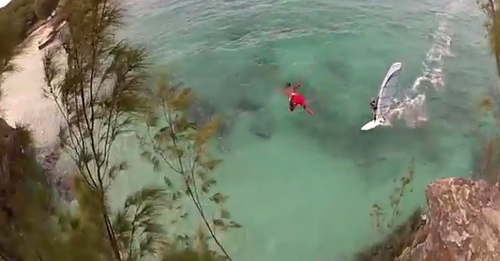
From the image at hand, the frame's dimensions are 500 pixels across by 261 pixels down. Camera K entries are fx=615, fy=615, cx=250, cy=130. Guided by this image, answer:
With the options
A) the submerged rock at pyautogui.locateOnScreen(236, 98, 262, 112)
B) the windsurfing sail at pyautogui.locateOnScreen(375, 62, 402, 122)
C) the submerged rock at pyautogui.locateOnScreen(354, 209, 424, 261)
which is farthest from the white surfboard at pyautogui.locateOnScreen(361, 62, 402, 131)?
the submerged rock at pyautogui.locateOnScreen(354, 209, 424, 261)

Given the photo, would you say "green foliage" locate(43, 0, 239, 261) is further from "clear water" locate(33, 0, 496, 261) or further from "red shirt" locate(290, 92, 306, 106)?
"red shirt" locate(290, 92, 306, 106)

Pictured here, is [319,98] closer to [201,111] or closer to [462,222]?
[201,111]

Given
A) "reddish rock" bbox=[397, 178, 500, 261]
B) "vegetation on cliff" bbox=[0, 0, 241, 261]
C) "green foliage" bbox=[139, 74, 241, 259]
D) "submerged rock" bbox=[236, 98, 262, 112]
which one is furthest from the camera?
"submerged rock" bbox=[236, 98, 262, 112]

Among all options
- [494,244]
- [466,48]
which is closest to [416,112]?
[466,48]

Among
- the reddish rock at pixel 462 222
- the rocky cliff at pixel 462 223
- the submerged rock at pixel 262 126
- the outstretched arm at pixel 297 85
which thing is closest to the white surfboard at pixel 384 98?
the outstretched arm at pixel 297 85

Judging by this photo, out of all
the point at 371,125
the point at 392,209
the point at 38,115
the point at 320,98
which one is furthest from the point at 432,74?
the point at 38,115

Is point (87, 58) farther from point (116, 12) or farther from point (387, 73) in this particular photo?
point (387, 73)
